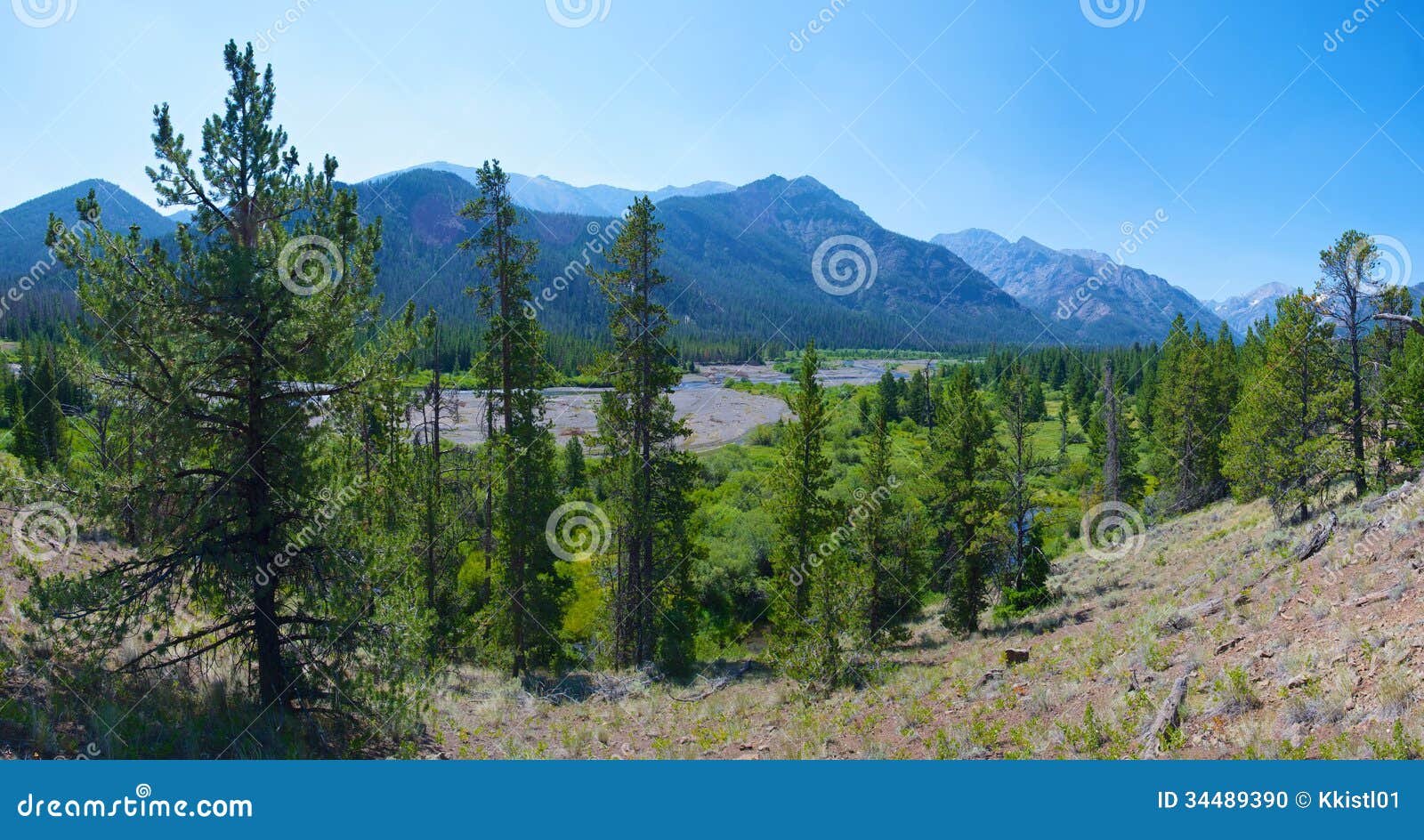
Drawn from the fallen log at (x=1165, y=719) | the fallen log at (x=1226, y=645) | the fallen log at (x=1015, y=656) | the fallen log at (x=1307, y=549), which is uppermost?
the fallen log at (x=1307, y=549)

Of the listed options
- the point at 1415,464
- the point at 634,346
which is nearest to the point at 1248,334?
the point at 1415,464

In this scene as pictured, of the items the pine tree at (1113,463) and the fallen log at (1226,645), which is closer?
the fallen log at (1226,645)

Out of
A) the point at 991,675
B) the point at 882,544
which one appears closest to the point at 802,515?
the point at 882,544

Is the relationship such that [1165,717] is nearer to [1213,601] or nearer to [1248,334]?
[1213,601]

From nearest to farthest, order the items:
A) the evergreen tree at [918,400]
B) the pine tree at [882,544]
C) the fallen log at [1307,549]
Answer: the fallen log at [1307,549] < the pine tree at [882,544] < the evergreen tree at [918,400]

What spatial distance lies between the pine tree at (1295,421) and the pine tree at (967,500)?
30.5 ft

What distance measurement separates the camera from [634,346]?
835 inches

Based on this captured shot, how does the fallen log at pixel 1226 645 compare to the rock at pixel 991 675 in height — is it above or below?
above

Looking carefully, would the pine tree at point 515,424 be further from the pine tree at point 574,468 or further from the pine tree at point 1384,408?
the pine tree at point 1384,408

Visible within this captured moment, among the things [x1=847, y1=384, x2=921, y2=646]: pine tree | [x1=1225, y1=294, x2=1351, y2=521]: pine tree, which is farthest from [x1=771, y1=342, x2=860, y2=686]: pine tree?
[x1=1225, y1=294, x2=1351, y2=521]: pine tree

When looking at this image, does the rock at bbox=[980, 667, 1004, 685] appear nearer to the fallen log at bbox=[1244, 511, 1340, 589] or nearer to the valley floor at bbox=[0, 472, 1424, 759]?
the valley floor at bbox=[0, 472, 1424, 759]

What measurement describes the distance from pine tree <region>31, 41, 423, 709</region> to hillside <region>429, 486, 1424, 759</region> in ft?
10.1

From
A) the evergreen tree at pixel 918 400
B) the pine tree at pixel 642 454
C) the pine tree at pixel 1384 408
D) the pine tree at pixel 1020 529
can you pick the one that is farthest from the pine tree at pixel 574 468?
the evergreen tree at pixel 918 400

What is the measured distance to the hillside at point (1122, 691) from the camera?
838cm
